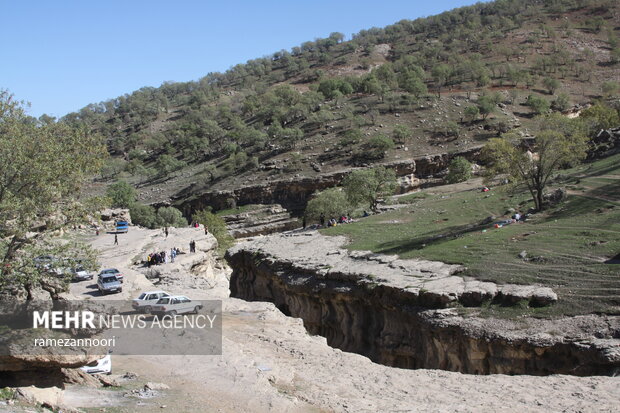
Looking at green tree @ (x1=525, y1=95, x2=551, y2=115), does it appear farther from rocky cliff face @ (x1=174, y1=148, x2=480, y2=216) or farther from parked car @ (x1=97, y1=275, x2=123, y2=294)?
parked car @ (x1=97, y1=275, x2=123, y2=294)

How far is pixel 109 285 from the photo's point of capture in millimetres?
30312

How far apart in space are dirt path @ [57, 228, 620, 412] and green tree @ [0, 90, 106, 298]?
4028mm

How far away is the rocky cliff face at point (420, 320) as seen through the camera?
61.6 ft

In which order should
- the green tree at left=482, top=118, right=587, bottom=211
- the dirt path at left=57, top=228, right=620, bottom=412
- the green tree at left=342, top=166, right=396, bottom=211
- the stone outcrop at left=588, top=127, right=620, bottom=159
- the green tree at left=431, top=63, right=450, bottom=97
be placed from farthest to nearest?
the green tree at left=431, top=63, right=450, bottom=97 < the green tree at left=342, top=166, right=396, bottom=211 < the stone outcrop at left=588, top=127, right=620, bottom=159 < the green tree at left=482, top=118, right=587, bottom=211 < the dirt path at left=57, top=228, right=620, bottom=412

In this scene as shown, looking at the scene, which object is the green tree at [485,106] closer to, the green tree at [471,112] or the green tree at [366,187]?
the green tree at [471,112]

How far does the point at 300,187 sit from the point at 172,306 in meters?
65.6

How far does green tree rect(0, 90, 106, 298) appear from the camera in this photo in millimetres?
15344

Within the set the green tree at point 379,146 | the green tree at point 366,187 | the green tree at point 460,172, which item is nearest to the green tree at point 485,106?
the green tree at point 379,146

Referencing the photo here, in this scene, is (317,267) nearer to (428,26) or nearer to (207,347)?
(207,347)

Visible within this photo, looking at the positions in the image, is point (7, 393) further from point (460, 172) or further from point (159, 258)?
point (460, 172)

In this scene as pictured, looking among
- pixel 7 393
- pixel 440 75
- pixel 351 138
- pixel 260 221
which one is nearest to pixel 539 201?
pixel 7 393

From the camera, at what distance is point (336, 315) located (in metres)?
29.9

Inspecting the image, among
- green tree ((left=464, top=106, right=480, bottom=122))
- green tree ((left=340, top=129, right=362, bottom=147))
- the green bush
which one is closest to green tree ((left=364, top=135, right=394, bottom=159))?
green tree ((left=340, top=129, right=362, bottom=147))

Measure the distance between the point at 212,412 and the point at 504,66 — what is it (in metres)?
130
